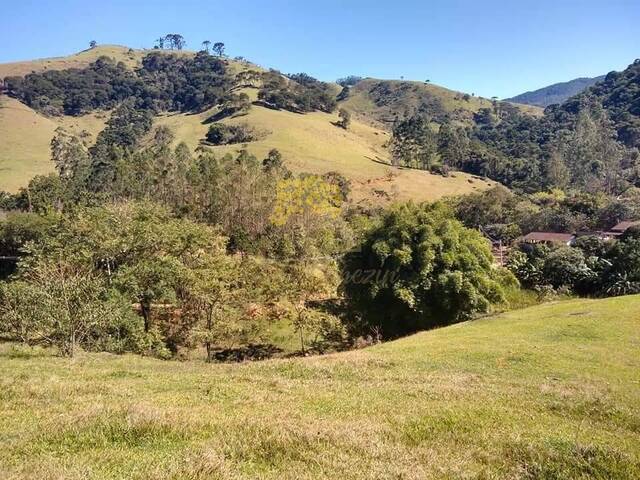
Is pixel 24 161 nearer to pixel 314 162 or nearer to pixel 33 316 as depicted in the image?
pixel 314 162

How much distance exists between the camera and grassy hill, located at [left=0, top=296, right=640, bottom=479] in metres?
7.12

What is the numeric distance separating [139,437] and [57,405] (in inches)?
126

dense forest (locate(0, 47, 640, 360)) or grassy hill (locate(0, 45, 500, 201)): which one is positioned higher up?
grassy hill (locate(0, 45, 500, 201))

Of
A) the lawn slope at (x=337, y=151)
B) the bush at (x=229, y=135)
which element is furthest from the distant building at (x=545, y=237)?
the bush at (x=229, y=135)

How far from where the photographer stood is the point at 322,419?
31.0ft

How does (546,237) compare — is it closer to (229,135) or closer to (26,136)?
(229,135)

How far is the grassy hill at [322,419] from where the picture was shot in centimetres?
712

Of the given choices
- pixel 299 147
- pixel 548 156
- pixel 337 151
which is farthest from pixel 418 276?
pixel 548 156

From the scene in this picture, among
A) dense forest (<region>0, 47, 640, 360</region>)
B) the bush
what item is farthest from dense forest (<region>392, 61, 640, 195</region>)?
the bush

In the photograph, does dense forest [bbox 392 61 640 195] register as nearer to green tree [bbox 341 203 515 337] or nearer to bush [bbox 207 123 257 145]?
bush [bbox 207 123 257 145]

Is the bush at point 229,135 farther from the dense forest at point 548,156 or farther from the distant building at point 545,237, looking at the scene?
the distant building at point 545,237

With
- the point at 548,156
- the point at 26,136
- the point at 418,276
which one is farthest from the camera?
the point at 548,156

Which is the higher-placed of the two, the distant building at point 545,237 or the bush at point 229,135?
the bush at point 229,135

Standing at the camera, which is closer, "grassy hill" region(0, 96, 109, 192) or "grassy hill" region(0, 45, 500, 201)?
"grassy hill" region(0, 45, 500, 201)
